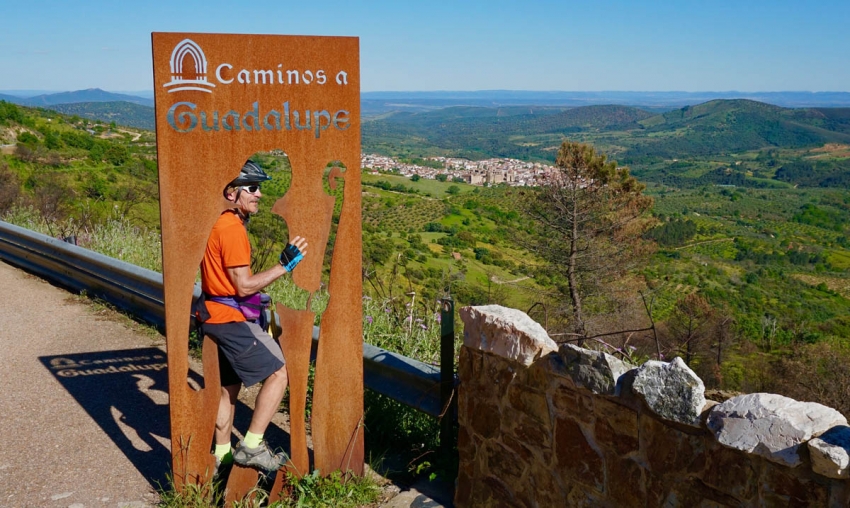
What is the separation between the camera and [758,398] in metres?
2.45

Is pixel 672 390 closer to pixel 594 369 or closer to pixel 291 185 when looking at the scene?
pixel 594 369

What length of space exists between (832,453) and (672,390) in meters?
0.61

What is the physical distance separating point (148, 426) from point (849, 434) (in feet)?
13.1

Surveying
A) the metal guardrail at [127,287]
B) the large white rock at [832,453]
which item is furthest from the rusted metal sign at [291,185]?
the large white rock at [832,453]

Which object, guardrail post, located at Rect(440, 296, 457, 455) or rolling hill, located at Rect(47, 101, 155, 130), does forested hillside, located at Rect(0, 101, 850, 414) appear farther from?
rolling hill, located at Rect(47, 101, 155, 130)

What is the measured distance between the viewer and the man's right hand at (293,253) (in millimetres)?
3539

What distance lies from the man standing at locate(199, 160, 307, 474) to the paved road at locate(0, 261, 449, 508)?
0.71 meters

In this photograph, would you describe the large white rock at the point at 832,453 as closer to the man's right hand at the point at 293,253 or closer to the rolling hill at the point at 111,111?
the man's right hand at the point at 293,253

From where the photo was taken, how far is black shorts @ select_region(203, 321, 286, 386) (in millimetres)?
3537

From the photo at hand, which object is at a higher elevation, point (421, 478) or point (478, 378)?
point (478, 378)

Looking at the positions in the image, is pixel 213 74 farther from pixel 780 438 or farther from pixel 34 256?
pixel 34 256

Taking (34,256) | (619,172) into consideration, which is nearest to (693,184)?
(619,172)

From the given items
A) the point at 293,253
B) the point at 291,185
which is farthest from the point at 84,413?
the point at 291,185

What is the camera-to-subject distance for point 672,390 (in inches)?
105
